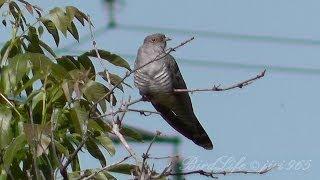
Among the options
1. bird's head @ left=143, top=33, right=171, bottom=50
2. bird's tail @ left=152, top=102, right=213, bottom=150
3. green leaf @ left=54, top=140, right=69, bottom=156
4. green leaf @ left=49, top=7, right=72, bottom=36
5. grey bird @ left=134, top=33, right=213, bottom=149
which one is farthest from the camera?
bird's head @ left=143, top=33, right=171, bottom=50

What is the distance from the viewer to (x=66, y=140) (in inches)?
141

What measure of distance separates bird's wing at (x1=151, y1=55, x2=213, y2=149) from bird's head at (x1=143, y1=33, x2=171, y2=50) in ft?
0.64

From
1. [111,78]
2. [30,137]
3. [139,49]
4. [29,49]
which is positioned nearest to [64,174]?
[30,137]

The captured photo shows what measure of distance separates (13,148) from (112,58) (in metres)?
0.84

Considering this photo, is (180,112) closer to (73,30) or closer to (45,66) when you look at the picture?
(73,30)

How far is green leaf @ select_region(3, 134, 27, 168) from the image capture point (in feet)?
10.3

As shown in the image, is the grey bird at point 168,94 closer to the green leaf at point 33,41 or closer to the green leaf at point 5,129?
the green leaf at point 33,41

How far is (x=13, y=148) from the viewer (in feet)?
10.5

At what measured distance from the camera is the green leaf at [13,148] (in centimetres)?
314

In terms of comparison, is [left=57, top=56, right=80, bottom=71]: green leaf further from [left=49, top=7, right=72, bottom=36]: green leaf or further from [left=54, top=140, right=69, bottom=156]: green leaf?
[left=54, top=140, right=69, bottom=156]: green leaf

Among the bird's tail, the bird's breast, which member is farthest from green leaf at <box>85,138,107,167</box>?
the bird's breast

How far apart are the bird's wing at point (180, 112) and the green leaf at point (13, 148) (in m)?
1.81

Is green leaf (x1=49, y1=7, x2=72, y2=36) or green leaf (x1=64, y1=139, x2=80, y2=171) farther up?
green leaf (x1=49, y1=7, x2=72, y2=36)

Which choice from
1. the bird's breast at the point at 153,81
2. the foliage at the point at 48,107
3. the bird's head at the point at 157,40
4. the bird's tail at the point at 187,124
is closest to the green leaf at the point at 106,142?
the foliage at the point at 48,107
